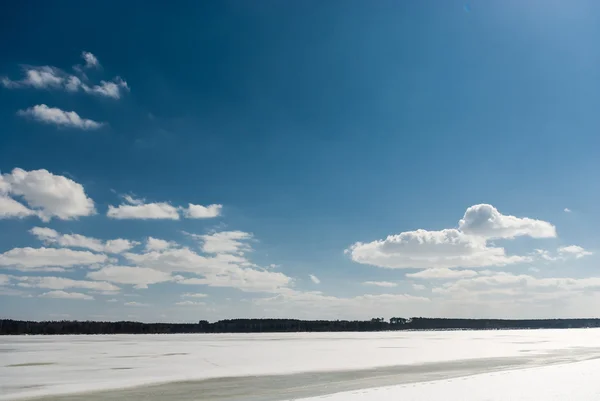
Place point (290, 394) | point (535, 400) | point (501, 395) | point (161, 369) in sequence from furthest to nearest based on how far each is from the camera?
point (161, 369)
point (290, 394)
point (501, 395)
point (535, 400)

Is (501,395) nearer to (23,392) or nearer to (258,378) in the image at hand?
(258,378)

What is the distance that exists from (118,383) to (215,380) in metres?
5.13

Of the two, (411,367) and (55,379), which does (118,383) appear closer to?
(55,379)

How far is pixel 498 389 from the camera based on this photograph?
2284 cm

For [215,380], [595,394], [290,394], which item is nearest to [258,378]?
[215,380]

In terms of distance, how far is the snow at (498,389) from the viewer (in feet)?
67.3

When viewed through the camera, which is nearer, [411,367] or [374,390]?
[374,390]

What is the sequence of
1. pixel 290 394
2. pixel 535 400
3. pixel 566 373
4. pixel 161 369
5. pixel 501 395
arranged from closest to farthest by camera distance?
pixel 535 400, pixel 501 395, pixel 290 394, pixel 566 373, pixel 161 369

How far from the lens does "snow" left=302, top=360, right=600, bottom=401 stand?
20500 millimetres

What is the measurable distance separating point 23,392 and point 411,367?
24.8 meters

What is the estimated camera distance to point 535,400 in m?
19.4

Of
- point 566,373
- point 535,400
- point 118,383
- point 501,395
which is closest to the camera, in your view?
point 535,400

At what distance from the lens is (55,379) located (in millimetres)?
29516

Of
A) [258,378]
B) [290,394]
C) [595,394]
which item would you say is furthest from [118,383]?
[595,394]
